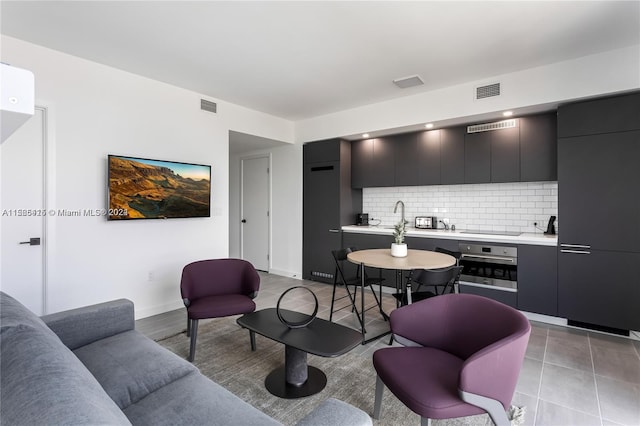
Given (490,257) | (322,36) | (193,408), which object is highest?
(322,36)

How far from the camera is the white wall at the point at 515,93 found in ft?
10.6

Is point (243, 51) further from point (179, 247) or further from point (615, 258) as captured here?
point (615, 258)

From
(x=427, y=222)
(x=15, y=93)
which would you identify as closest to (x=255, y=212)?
(x=427, y=222)

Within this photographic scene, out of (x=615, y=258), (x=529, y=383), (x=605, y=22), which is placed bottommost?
(x=529, y=383)

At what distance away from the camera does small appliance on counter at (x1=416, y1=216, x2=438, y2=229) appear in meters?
4.97

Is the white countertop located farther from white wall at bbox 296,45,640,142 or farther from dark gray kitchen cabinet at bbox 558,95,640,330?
white wall at bbox 296,45,640,142

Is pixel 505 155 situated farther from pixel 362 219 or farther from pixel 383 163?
pixel 362 219

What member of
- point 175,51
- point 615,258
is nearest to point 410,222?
point 615,258

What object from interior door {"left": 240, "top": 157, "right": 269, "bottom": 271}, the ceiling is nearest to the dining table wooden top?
the ceiling

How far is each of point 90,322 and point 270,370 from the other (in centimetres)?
134

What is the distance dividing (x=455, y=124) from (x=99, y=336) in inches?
180

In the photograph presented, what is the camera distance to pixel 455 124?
447 cm

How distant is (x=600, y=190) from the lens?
3.34 meters

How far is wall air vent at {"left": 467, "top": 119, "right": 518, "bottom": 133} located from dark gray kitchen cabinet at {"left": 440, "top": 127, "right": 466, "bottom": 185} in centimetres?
12
